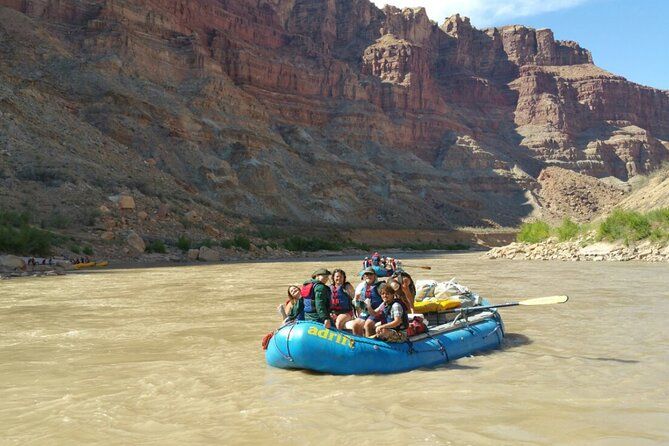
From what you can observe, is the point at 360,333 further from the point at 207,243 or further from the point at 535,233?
the point at 535,233

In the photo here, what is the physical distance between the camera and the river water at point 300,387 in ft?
17.9

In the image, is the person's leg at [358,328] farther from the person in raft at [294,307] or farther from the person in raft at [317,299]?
the person in raft at [294,307]

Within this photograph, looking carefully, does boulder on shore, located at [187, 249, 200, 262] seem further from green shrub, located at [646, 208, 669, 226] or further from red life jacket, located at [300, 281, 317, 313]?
red life jacket, located at [300, 281, 317, 313]

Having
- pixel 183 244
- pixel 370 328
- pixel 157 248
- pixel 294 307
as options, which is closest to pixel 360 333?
pixel 370 328

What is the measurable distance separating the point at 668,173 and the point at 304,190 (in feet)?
119

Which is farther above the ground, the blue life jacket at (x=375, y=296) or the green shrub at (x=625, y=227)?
the green shrub at (x=625, y=227)

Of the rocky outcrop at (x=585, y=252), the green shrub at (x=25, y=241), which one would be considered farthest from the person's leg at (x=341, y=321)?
the rocky outcrop at (x=585, y=252)

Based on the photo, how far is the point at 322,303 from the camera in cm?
793

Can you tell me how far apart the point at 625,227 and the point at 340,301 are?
1101 inches

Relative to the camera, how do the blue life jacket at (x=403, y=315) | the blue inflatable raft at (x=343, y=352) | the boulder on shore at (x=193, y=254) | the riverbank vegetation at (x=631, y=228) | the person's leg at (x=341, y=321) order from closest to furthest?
1. the blue inflatable raft at (x=343, y=352)
2. the blue life jacket at (x=403, y=315)
3. the person's leg at (x=341, y=321)
4. the riverbank vegetation at (x=631, y=228)
5. the boulder on shore at (x=193, y=254)

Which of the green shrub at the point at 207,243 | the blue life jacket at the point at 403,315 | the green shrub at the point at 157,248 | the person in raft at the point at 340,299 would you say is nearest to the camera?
the blue life jacket at the point at 403,315

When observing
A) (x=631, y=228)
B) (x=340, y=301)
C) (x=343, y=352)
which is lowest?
(x=343, y=352)

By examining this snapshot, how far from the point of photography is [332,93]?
96562mm

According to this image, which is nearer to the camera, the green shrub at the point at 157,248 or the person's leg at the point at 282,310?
the person's leg at the point at 282,310
